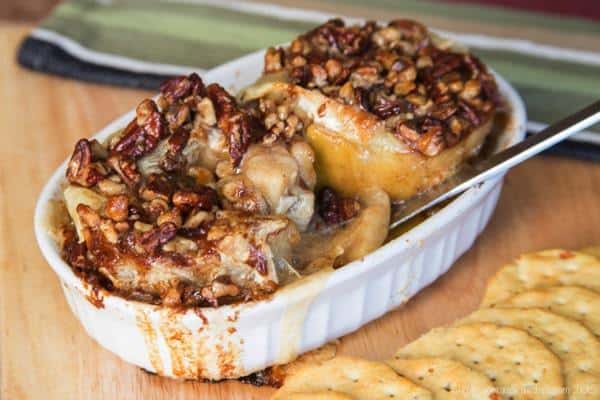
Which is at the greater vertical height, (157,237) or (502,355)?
(157,237)

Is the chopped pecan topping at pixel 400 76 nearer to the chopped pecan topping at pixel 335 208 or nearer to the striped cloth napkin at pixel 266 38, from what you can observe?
the chopped pecan topping at pixel 335 208

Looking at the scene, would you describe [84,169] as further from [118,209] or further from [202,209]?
[202,209]

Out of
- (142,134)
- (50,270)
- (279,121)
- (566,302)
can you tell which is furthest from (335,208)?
(50,270)

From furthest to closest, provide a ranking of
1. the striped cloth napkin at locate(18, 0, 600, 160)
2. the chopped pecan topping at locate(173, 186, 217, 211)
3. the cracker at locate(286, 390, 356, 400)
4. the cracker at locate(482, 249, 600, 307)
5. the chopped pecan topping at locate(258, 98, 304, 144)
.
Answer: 1. the striped cloth napkin at locate(18, 0, 600, 160)
2. the cracker at locate(482, 249, 600, 307)
3. the chopped pecan topping at locate(258, 98, 304, 144)
4. the chopped pecan topping at locate(173, 186, 217, 211)
5. the cracker at locate(286, 390, 356, 400)

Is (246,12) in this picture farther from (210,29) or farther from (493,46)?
(493,46)

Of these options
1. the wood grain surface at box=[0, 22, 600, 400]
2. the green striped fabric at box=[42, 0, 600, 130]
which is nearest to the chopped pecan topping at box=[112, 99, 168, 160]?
the wood grain surface at box=[0, 22, 600, 400]

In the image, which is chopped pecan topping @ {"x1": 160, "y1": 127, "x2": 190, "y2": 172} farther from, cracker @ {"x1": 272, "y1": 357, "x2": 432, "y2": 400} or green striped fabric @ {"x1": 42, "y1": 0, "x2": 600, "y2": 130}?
green striped fabric @ {"x1": 42, "y1": 0, "x2": 600, "y2": 130}

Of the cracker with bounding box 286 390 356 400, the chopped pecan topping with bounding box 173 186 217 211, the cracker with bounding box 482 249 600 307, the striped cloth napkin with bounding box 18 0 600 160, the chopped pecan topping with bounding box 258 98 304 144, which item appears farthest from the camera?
the striped cloth napkin with bounding box 18 0 600 160
